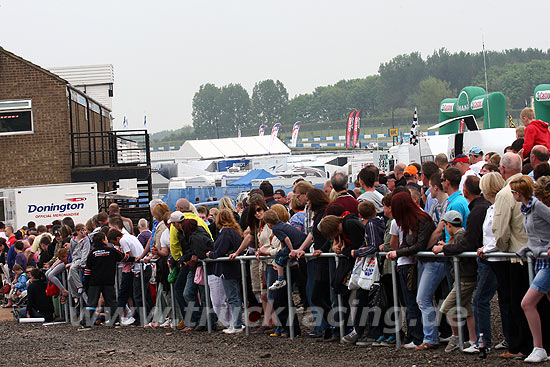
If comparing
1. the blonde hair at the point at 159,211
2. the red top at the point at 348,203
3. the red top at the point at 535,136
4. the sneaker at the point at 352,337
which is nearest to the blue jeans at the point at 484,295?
the sneaker at the point at 352,337

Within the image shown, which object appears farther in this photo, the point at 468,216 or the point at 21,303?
the point at 21,303

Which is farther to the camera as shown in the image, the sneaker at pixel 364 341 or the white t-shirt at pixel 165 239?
the white t-shirt at pixel 165 239

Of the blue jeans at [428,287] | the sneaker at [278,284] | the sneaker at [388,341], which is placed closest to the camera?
the blue jeans at [428,287]

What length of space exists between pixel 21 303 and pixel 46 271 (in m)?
1.86

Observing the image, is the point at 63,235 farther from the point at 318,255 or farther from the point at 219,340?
the point at 318,255

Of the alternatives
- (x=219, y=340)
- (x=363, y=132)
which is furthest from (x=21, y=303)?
(x=363, y=132)

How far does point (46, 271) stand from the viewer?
16.0m

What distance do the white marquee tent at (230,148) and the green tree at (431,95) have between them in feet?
250

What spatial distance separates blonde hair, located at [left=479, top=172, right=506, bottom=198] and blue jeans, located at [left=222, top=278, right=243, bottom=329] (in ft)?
14.6

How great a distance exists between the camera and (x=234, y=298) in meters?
11.8

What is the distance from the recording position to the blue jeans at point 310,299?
10.5 metres

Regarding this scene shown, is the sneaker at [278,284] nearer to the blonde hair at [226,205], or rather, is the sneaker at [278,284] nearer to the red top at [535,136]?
the blonde hair at [226,205]

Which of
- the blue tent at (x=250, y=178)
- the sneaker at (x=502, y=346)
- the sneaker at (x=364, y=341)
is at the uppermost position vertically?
the blue tent at (x=250, y=178)

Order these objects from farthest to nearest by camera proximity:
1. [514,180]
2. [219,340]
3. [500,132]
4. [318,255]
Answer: [500,132] < [219,340] < [318,255] < [514,180]
